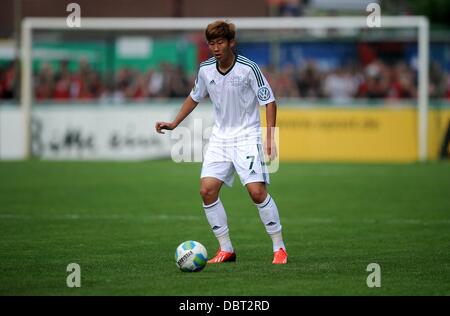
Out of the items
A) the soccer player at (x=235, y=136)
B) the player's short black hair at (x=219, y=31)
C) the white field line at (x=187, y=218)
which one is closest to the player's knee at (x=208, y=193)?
the soccer player at (x=235, y=136)

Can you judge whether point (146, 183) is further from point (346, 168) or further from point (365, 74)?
point (365, 74)

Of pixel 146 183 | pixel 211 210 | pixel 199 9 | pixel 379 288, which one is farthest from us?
pixel 199 9

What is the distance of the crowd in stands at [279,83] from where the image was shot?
85.5 ft

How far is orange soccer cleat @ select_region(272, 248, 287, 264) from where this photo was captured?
9250 millimetres

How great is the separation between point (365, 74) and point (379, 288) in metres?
19.6

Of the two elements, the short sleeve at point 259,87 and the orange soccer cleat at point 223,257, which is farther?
the orange soccer cleat at point 223,257

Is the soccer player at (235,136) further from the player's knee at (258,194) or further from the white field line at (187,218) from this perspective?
the white field line at (187,218)

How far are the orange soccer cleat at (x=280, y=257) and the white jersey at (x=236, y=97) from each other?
1063 mm

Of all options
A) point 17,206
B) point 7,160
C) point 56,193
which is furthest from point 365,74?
point 17,206

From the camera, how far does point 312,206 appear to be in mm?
15375

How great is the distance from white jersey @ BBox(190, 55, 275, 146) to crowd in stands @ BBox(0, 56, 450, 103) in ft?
52.9

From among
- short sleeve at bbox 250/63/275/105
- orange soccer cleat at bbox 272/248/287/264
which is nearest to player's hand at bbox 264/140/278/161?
short sleeve at bbox 250/63/275/105

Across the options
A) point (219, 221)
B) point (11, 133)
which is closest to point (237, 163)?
→ point (219, 221)

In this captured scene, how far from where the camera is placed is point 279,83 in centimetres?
2617
